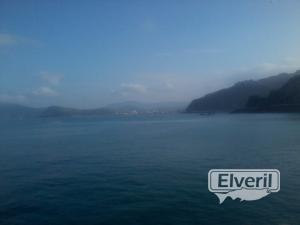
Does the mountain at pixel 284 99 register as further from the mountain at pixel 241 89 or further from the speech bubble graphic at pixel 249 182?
the speech bubble graphic at pixel 249 182

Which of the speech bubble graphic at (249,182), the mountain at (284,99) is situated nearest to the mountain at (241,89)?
the mountain at (284,99)

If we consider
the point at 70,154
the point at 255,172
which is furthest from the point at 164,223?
the point at 70,154

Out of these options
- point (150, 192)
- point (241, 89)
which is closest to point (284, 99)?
point (241, 89)

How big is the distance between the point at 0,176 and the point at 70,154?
1835mm

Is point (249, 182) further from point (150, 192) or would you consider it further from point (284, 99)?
point (284, 99)

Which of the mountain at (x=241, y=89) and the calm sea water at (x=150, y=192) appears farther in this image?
the calm sea water at (x=150, y=192)

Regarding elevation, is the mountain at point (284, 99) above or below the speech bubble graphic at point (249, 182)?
above

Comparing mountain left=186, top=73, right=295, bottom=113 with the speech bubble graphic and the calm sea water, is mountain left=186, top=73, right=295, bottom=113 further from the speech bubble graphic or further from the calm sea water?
the speech bubble graphic

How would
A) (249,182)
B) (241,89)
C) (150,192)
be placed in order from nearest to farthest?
(249,182)
(241,89)
(150,192)

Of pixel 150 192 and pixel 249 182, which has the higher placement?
pixel 249 182

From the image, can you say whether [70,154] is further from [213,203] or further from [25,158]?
[213,203]

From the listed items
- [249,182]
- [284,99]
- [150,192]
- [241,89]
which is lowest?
[150,192]

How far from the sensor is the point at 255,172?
9.07 feet

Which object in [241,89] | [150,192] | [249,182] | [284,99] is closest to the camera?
[249,182]
